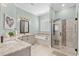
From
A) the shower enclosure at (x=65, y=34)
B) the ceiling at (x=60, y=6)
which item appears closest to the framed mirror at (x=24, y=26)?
the shower enclosure at (x=65, y=34)

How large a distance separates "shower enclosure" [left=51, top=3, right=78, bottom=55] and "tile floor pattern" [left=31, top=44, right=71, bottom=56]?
3.6 inches

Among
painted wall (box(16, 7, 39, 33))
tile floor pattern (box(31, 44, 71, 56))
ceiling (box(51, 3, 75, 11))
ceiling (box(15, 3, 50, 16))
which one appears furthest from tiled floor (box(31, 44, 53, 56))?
ceiling (box(51, 3, 75, 11))

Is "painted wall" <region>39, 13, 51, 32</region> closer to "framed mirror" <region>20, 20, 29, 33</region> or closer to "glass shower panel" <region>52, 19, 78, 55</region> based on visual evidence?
"glass shower panel" <region>52, 19, 78, 55</region>

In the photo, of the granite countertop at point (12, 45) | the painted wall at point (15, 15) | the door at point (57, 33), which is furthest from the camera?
the door at point (57, 33)

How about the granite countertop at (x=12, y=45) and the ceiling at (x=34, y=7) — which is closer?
the granite countertop at (x=12, y=45)

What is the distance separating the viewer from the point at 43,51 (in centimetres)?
163

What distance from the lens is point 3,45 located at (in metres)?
1.44

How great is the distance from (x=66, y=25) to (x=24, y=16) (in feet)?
2.61

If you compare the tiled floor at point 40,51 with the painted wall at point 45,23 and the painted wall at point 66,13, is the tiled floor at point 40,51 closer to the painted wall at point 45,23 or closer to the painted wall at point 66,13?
the painted wall at point 45,23

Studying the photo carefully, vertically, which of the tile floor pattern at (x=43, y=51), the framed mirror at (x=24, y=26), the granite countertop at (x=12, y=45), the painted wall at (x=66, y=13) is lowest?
the tile floor pattern at (x=43, y=51)

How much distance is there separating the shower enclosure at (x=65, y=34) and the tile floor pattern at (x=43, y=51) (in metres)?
0.09

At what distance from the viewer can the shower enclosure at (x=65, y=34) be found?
1.62 m

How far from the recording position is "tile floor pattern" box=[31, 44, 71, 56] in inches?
63.1

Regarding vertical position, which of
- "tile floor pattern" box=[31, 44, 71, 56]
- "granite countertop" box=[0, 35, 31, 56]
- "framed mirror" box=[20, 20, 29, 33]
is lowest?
"tile floor pattern" box=[31, 44, 71, 56]
